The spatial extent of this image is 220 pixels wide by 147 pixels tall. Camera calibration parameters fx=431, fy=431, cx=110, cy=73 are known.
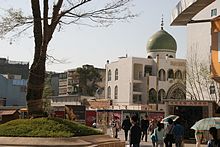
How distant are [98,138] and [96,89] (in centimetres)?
7031

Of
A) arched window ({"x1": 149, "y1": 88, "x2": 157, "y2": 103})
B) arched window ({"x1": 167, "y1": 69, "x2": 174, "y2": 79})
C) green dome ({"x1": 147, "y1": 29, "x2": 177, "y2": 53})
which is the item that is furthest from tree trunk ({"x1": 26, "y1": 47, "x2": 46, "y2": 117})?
arched window ({"x1": 167, "y1": 69, "x2": 174, "y2": 79})

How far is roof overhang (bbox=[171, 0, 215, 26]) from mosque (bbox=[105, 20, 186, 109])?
154 ft

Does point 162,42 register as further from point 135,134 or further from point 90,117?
point 135,134

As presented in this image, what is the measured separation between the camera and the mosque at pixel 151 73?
227ft

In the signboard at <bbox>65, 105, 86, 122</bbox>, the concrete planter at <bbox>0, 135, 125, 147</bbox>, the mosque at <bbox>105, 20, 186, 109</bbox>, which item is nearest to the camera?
the concrete planter at <bbox>0, 135, 125, 147</bbox>

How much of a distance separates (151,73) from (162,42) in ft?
18.3

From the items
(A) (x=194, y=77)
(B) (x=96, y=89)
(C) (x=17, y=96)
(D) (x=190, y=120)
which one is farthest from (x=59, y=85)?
(D) (x=190, y=120)

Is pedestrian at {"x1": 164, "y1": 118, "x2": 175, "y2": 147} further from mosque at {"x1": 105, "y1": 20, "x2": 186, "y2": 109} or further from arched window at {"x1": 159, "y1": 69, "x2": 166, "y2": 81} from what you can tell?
arched window at {"x1": 159, "y1": 69, "x2": 166, "y2": 81}

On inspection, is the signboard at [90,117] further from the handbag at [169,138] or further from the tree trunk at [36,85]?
the tree trunk at [36,85]

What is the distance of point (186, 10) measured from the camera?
1989cm

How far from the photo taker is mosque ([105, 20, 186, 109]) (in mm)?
69312

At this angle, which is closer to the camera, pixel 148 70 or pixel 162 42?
pixel 162 42

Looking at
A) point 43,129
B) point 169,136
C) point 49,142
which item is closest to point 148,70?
point 169,136

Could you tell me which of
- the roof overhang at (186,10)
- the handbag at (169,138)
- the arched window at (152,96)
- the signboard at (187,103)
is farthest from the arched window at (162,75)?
the handbag at (169,138)
